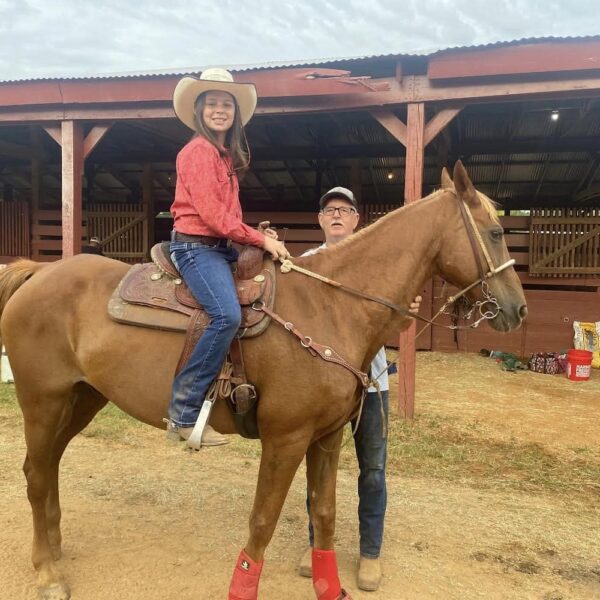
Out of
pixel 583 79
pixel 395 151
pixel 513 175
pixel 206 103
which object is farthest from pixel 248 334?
pixel 513 175

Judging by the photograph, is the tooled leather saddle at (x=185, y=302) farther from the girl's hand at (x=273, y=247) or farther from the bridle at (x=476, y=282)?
the bridle at (x=476, y=282)

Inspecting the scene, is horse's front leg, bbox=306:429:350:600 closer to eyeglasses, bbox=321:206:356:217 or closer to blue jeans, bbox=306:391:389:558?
blue jeans, bbox=306:391:389:558

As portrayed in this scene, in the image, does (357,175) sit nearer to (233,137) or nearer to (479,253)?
(233,137)

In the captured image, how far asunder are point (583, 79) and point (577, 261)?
5365 millimetres

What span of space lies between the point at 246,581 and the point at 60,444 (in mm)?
1475

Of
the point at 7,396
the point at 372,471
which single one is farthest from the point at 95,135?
the point at 372,471

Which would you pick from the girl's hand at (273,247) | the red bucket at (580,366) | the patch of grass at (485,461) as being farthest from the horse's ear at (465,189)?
the red bucket at (580,366)

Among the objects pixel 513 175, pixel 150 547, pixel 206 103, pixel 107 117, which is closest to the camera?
pixel 206 103

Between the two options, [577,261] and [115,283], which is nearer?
[115,283]

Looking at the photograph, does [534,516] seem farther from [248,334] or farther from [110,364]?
[110,364]

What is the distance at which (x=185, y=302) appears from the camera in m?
2.47

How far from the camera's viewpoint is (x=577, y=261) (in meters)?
9.66

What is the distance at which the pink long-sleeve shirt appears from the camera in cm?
235

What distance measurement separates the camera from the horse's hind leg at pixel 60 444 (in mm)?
2965
